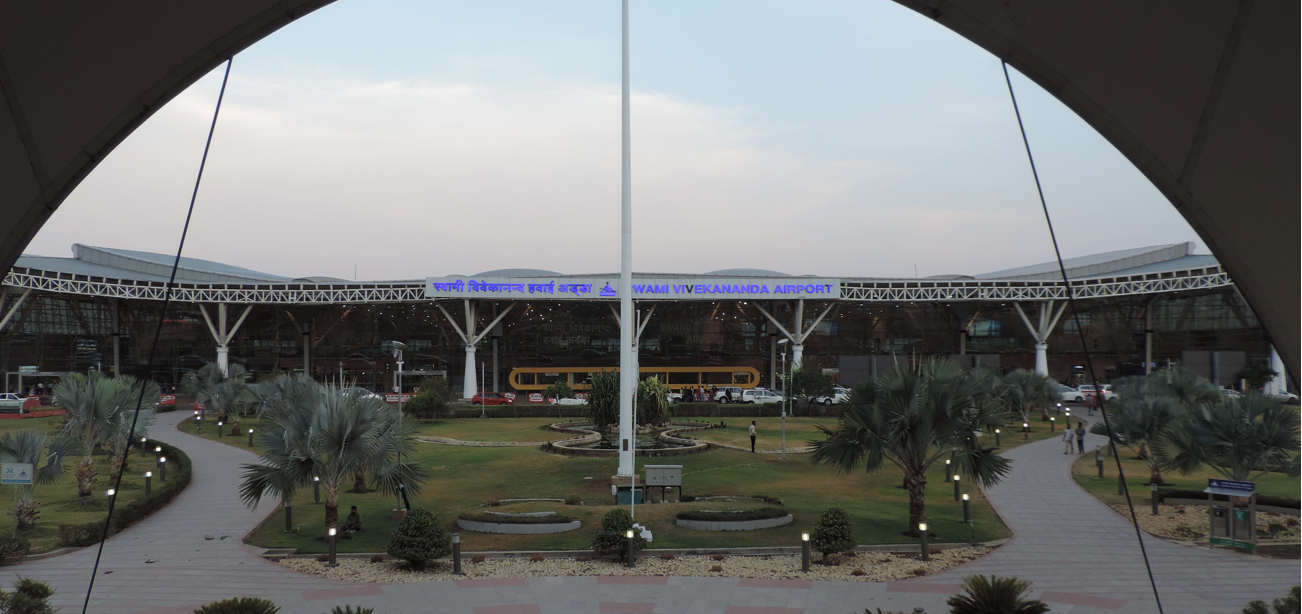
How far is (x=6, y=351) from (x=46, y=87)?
6854cm

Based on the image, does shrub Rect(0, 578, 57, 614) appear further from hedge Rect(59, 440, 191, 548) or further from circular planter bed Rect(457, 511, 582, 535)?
circular planter bed Rect(457, 511, 582, 535)

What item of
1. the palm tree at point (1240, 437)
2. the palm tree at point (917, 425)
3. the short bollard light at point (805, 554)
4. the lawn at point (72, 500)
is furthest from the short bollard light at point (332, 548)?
the palm tree at point (1240, 437)

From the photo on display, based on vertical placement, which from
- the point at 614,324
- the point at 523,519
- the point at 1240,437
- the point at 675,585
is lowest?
the point at 675,585

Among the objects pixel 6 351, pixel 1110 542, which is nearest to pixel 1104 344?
pixel 1110 542

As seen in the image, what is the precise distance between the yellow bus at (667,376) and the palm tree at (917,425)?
1886 inches

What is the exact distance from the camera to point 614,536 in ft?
51.0

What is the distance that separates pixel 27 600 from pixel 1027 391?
38.9 meters

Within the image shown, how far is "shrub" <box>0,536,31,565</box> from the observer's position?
15.9 m

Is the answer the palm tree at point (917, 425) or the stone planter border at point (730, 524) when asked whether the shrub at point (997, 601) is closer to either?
the palm tree at point (917, 425)

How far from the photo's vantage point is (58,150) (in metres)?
5.66

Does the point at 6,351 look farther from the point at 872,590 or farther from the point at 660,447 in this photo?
the point at 872,590

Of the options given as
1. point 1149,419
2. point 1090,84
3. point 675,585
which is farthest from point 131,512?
point 1149,419

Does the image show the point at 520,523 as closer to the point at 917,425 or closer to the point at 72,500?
the point at 917,425

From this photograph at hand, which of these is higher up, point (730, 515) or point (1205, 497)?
point (730, 515)
